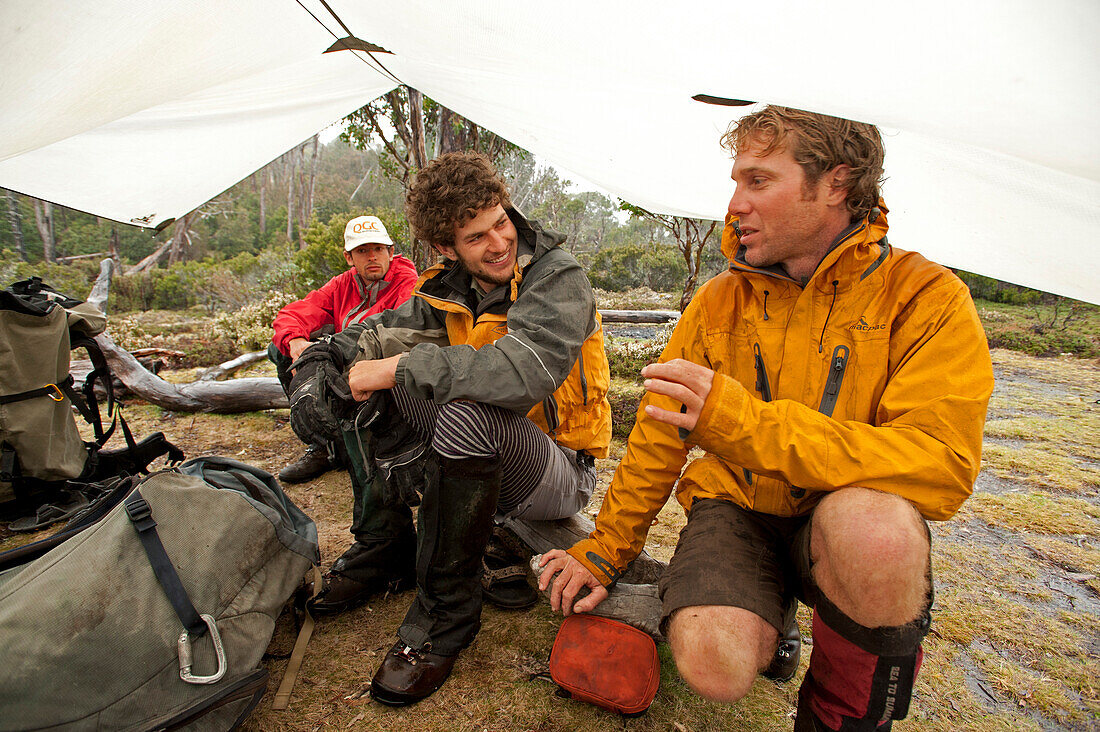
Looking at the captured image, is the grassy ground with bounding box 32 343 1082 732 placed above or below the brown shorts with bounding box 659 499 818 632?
below

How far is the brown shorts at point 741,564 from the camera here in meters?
1.30

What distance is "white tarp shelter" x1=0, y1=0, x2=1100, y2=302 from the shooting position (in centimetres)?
115

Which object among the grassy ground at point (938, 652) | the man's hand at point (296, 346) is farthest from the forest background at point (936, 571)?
the man's hand at point (296, 346)

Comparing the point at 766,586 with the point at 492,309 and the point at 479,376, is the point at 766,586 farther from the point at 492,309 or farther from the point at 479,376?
the point at 492,309

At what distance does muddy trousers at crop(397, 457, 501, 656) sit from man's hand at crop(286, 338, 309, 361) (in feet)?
6.02

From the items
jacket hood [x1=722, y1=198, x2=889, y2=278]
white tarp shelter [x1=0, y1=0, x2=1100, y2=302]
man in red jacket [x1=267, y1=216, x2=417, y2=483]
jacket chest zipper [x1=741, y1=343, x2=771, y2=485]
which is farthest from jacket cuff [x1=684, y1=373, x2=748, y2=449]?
man in red jacket [x1=267, y1=216, x2=417, y2=483]

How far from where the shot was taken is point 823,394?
1411 millimetres

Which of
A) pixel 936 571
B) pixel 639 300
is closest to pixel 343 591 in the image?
pixel 936 571

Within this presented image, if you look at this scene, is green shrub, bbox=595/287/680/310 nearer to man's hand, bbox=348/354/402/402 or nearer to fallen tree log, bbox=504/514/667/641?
fallen tree log, bbox=504/514/667/641

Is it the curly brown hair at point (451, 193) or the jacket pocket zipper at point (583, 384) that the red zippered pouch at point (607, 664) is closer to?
the jacket pocket zipper at point (583, 384)

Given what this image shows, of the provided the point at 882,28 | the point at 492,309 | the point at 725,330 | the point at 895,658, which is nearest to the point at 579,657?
the point at 895,658

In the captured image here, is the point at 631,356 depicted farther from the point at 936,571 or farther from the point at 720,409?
the point at 720,409

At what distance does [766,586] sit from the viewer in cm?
134

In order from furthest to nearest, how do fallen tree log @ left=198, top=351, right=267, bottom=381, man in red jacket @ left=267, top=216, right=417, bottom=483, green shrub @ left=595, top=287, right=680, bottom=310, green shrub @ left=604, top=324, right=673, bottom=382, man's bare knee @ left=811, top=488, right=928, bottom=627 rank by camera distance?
1. green shrub @ left=595, top=287, right=680, bottom=310
2. green shrub @ left=604, top=324, right=673, bottom=382
3. fallen tree log @ left=198, top=351, right=267, bottom=381
4. man in red jacket @ left=267, top=216, right=417, bottom=483
5. man's bare knee @ left=811, top=488, right=928, bottom=627
